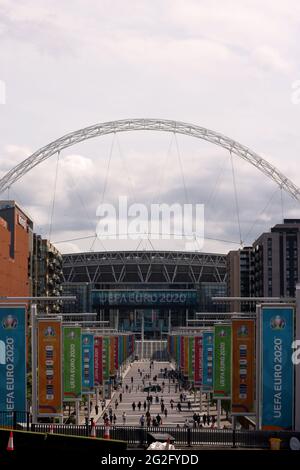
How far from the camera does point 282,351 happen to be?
3831 cm

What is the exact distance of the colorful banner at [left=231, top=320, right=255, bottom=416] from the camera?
44656 millimetres

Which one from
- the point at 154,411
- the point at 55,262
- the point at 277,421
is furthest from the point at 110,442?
the point at 55,262

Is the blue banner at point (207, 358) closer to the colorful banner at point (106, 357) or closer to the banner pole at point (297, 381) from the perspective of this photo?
the colorful banner at point (106, 357)

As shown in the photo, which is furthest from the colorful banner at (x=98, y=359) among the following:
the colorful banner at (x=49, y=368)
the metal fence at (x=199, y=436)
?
the metal fence at (x=199, y=436)

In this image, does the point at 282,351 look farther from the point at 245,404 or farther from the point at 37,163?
the point at 37,163

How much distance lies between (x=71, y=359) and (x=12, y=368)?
1005 centimetres

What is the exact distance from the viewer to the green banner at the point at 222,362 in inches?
2048

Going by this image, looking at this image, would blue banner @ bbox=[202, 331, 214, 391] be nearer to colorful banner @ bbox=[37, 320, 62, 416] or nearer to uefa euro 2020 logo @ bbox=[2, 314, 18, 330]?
colorful banner @ bbox=[37, 320, 62, 416]

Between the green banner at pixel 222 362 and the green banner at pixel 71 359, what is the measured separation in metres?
8.09

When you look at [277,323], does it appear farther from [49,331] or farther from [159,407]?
[159,407]

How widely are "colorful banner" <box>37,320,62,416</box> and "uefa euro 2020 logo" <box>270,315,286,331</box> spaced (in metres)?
10.4

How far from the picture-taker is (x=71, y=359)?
48.7 meters

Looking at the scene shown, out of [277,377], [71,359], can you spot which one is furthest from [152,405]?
[277,377]
